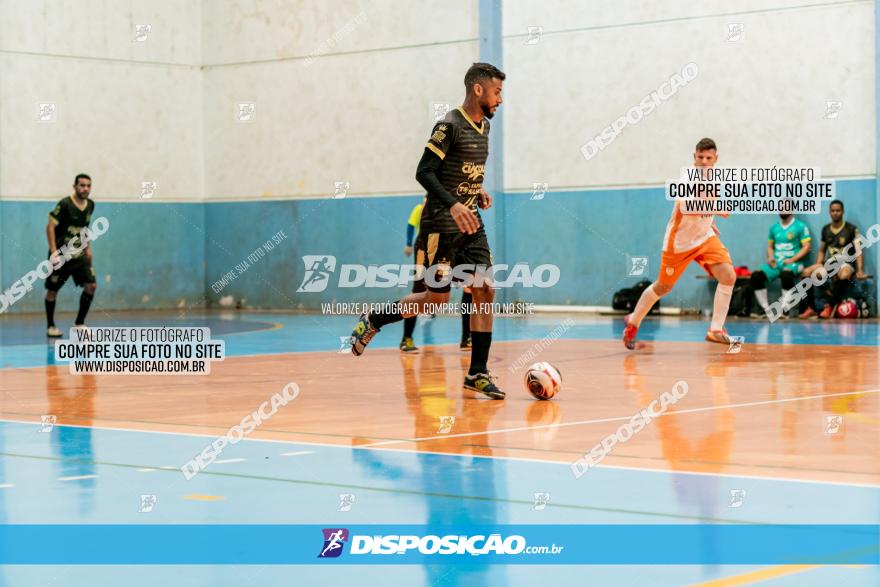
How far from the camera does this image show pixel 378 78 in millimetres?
28797

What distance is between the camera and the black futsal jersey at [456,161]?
11305mm

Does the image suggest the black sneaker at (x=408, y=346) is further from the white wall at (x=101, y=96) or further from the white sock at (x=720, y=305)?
the white wall at (x=101, y=96)

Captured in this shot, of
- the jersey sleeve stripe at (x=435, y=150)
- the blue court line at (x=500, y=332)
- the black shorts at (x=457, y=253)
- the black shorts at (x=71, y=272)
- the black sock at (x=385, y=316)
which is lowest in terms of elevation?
the blue court line at (x=500, y=332)

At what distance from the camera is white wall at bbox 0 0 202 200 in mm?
27906

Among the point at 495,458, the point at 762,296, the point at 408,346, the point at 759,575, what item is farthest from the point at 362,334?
the point at 762,296

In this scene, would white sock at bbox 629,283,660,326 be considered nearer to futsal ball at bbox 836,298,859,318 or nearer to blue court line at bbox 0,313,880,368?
blue court line at bbox 0,313,880,368

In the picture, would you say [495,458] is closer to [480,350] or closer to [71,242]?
[480,350]

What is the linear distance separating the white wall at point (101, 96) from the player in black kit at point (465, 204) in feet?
60.5

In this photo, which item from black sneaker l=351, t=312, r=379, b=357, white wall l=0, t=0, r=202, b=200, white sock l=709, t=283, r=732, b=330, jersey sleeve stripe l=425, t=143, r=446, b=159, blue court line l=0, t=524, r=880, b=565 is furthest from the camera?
white wall l=0, t=0, r=202, b=200

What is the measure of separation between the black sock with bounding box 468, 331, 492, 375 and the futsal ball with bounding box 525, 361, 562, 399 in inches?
15.0

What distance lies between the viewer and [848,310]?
75.9ft

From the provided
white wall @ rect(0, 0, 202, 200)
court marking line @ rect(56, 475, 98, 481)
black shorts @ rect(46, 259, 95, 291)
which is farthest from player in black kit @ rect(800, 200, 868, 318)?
court marking line @ rect(56, 475, 98, 481)

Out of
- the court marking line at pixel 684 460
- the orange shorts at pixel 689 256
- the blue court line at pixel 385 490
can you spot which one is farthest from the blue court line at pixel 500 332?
the court marking line at pixel 684 460

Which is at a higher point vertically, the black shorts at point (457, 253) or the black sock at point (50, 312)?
the black shorts at point (457, 253)
